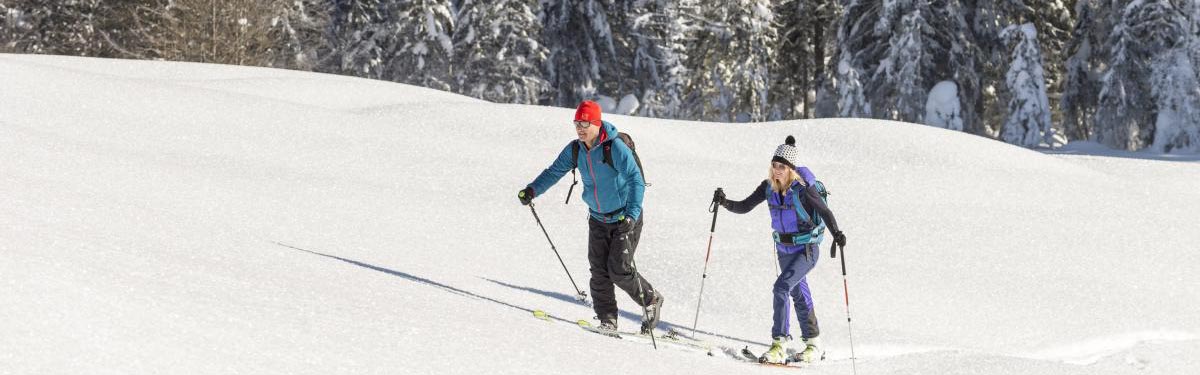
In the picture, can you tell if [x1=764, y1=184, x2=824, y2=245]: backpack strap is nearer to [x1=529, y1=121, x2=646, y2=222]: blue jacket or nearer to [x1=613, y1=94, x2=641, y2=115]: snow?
[x1=529, y1=121, x2=646, y2=222]: blue jacket

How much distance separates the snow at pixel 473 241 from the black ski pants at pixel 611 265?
1.77ft

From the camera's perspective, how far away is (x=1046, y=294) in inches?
425

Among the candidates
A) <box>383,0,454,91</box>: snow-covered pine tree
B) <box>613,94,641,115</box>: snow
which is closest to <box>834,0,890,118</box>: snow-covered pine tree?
<box>613,94,641,115</box>: snow

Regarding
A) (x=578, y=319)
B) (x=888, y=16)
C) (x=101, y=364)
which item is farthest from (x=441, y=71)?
(x=101, y=364)

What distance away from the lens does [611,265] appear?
7926 mm

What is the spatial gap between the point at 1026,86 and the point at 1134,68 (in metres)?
2.89

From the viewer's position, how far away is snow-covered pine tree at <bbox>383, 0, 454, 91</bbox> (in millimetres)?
40312

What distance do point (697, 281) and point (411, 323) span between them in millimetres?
4424

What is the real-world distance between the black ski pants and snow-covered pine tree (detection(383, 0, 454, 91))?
32.2m

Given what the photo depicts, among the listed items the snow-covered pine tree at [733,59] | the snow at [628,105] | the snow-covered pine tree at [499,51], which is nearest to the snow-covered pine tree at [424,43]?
the snow-covered pine tree at [499,51]

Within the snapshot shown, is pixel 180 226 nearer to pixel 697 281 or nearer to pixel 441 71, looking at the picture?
pixel 697 281

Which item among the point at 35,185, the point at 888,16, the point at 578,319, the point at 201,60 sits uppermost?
the point at 888,16

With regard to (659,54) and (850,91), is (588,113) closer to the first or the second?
(850,91)

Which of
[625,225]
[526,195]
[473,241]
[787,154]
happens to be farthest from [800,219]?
[473,241]
